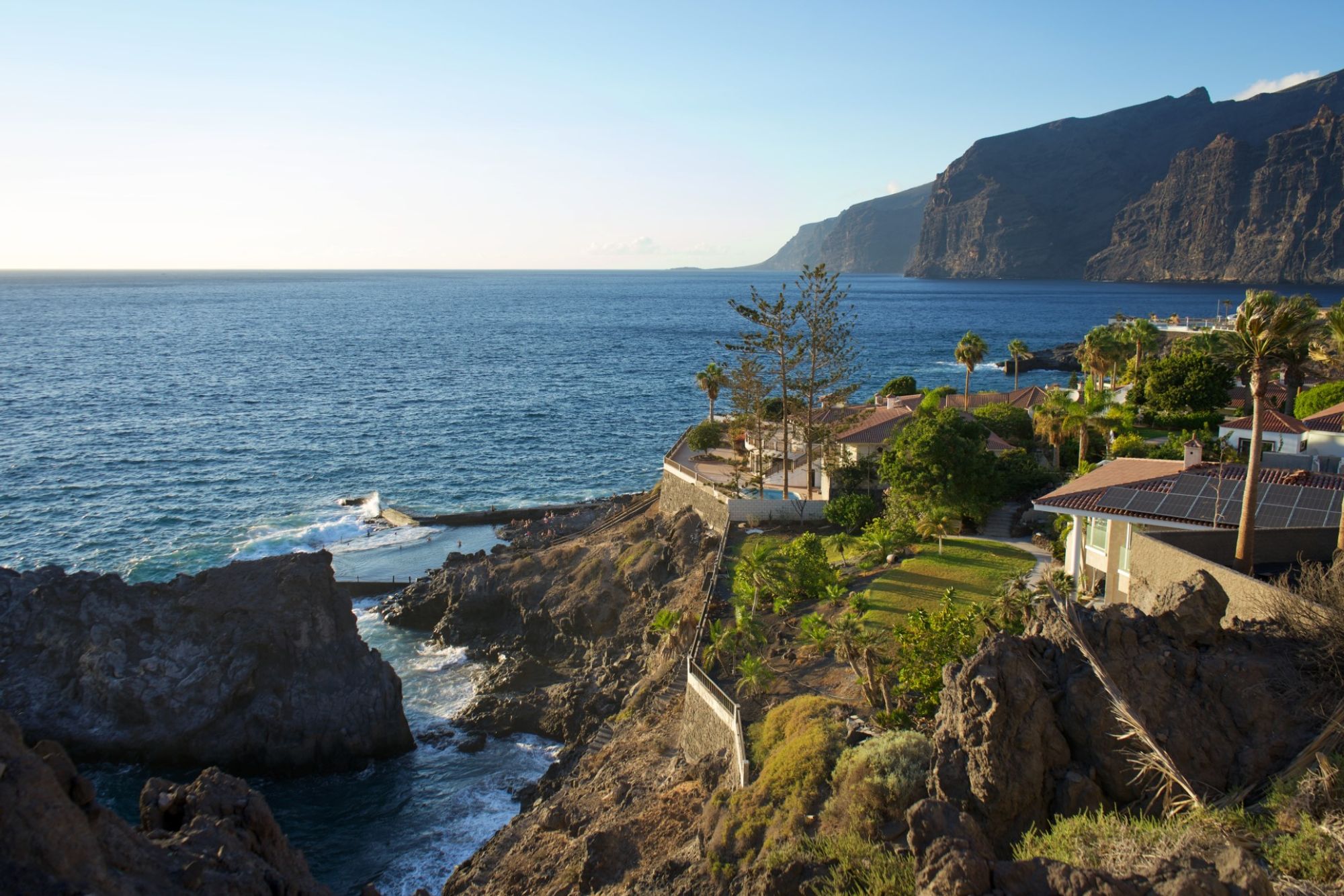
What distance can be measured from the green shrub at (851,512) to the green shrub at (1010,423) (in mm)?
12713

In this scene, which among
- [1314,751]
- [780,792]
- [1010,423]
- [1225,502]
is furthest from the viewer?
[1010,423]

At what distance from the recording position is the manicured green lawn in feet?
93.8

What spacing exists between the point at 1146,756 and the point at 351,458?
62.4 meters

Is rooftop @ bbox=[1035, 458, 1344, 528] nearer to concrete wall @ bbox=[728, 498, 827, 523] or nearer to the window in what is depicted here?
the window

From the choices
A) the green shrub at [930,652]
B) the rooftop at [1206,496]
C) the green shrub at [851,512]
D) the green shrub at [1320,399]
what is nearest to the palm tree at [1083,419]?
the green shrub at [851,512]

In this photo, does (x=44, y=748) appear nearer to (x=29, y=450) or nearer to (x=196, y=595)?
(x=196, y=595)

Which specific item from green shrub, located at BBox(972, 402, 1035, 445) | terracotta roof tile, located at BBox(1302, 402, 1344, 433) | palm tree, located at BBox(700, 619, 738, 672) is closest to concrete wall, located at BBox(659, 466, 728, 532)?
palm tree, located at BBox(700, 619, 738, 672)

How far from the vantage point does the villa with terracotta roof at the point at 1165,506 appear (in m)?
24.2

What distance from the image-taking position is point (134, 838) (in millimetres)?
13312

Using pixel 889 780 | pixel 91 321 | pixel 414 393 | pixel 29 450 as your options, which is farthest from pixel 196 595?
pixel 91 321

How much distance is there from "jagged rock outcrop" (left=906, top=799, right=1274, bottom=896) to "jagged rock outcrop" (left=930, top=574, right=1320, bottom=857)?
3222 mm

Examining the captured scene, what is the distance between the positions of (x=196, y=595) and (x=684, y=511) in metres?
21.9

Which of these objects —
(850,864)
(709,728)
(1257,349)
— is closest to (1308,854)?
(850,864)

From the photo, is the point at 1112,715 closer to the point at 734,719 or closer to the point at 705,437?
the point at 734,719
